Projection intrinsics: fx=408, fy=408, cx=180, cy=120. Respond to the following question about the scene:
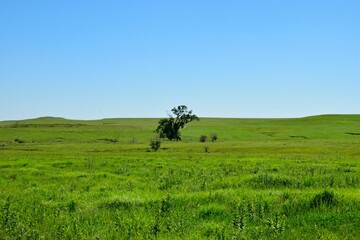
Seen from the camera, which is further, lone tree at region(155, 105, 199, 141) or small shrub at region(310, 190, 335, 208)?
lone tree at region(155, 105, 199, 141)

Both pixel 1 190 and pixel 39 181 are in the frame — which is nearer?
pixel 1 190

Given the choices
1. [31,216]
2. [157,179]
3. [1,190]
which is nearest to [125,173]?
[157,179]

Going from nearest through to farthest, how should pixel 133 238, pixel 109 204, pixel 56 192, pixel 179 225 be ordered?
1. pixel 133 238
2. pixel 179 225
3. pixel 109 204
4. pixel 56 192

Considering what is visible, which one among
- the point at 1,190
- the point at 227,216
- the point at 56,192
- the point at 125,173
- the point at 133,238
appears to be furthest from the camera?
the point at 125,173

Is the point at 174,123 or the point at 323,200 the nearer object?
the point at 323,200

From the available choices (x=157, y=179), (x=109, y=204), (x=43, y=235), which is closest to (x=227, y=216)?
(x=109, y=204)

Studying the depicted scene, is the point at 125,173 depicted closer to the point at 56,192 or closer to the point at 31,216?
the point at 56,192

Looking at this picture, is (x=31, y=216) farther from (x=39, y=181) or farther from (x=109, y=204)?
(x=39, y=181)

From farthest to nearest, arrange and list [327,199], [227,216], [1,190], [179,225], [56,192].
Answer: [1,190] < [56,192] < [327,199] < [227,216] < [179,225]

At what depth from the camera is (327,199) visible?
1270cm

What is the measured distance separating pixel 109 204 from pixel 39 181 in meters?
9.60

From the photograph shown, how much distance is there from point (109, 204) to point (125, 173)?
11.5 metres

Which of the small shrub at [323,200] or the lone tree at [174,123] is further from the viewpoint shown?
the lone tree at [174,123]

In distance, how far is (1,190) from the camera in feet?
58.8
